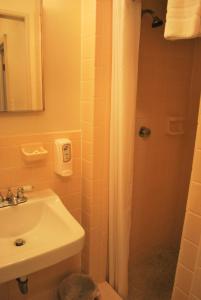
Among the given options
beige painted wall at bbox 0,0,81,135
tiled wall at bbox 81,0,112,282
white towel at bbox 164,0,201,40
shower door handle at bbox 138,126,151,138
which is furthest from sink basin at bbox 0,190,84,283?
white towel at bbox 164,0,201,40

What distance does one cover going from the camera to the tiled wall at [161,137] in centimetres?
167

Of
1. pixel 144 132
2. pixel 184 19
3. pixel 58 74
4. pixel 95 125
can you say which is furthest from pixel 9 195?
pixel 184 19

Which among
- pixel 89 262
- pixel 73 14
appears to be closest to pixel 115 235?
pixel 89 262

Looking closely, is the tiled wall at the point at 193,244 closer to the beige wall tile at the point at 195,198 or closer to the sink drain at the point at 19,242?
the beige wall tile at the point at 195,198

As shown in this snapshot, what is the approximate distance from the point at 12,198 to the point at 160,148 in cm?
116

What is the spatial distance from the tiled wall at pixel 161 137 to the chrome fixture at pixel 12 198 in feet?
2.87

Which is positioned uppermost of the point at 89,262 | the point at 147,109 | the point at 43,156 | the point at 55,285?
the point at 147,109

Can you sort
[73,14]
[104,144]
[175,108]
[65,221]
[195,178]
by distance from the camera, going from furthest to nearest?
[175,108], [104,144], [73,14], [65,221], [195,178]

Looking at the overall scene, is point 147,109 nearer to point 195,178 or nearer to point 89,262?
point 195,178

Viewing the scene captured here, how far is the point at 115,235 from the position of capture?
1524 mm

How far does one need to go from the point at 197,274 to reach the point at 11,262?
2.13 feet

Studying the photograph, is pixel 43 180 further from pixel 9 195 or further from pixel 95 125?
pixel 95 125

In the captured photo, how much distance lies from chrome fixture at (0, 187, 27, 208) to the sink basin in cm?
2

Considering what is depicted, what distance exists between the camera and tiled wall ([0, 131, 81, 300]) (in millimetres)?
1261
